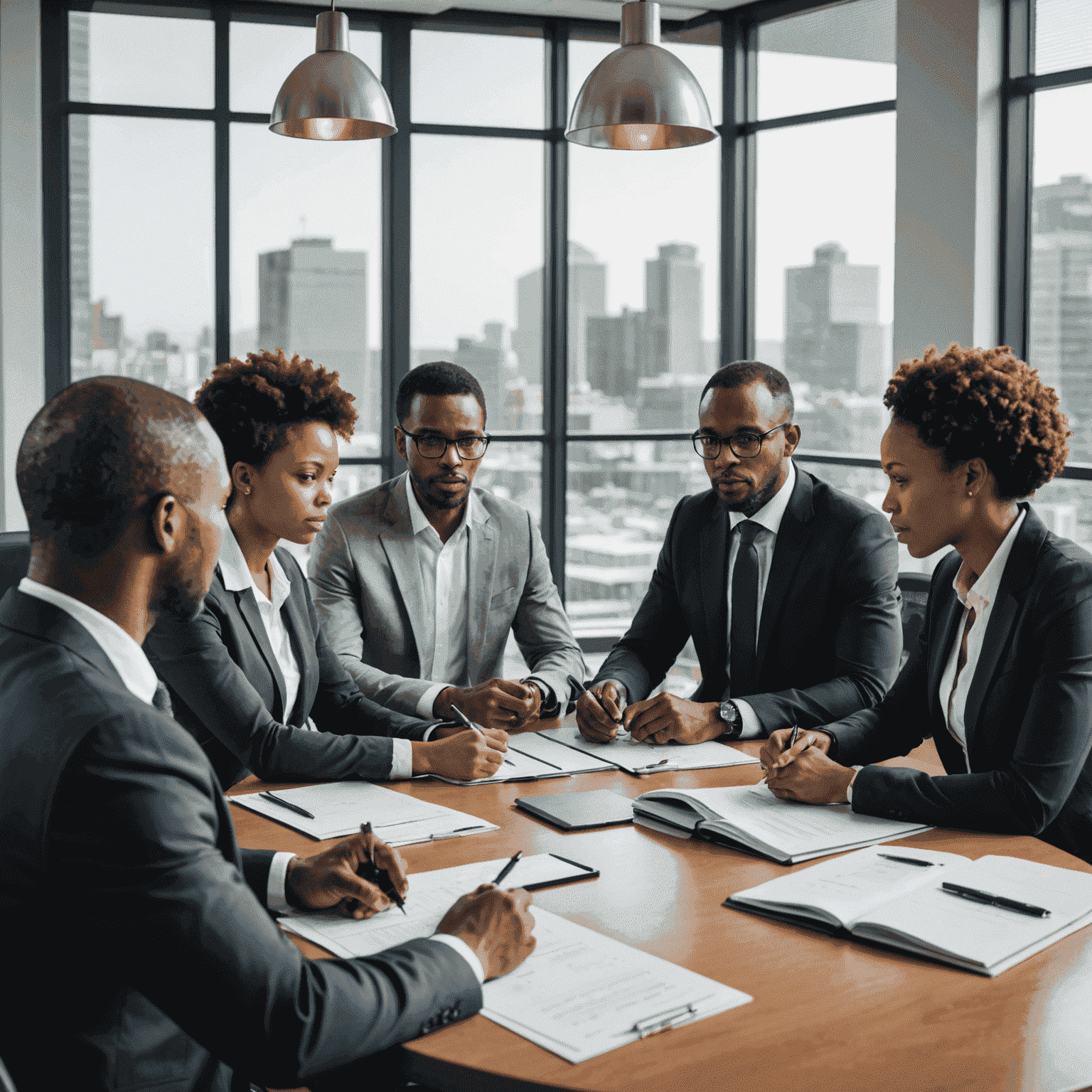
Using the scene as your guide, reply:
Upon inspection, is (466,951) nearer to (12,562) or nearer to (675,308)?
(12,562)

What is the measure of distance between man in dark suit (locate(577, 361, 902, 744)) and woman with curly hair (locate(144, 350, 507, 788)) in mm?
597

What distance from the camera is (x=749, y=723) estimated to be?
8.78 ft

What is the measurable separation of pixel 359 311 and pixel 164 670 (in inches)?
157

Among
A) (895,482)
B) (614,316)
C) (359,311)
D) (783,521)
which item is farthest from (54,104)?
(895,482)

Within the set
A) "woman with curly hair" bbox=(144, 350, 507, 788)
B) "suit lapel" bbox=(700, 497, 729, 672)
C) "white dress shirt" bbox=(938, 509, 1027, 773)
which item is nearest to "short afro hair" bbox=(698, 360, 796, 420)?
"suit lapel" bbox=(700, 497, 729, 672)

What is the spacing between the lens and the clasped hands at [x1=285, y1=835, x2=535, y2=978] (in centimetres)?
149

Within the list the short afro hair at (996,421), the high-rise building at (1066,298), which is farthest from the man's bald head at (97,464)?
the high-rise building at (1066,298)

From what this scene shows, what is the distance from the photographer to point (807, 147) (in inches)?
233

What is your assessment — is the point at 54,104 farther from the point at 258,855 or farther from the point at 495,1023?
the point at 495,1023

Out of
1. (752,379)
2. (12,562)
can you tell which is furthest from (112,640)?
(752,379)

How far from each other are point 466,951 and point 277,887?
0.37 metres

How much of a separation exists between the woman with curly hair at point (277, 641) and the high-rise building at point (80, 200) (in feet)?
10.9

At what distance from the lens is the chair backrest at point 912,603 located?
10.3 feet

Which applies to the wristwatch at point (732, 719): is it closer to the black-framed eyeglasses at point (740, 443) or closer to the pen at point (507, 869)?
the black-framed eyeglasses at point (740, 443)
